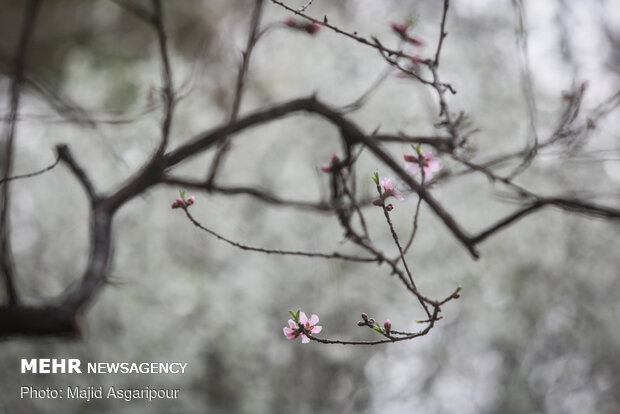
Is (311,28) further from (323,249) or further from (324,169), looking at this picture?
(323,249)

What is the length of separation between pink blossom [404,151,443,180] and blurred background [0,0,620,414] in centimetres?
165

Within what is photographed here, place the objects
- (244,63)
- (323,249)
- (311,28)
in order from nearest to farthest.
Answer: (244,63) < (311,28) < (323,249)

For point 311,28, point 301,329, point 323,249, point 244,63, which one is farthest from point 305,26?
point 323,249

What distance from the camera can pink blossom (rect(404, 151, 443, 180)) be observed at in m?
0.71

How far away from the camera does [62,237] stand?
99.9 inches

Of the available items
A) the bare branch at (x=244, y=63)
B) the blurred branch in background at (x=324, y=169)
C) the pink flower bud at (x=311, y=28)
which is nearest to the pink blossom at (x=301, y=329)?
the blurred branch in background at (x=324, y=169)

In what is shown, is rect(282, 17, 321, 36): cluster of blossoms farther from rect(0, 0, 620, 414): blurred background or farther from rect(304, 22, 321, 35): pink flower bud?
rect(0, 0, 620, 414): blurred background

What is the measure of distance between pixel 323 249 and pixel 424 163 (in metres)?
1.85

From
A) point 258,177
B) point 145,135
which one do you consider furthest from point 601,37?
point 145,135

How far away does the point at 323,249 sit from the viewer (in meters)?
2.52

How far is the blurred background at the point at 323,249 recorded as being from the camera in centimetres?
243

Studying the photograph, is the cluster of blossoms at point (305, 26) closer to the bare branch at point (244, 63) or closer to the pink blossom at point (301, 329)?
the bare branch at point (244, 63)

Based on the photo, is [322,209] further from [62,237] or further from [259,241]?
[62,237]

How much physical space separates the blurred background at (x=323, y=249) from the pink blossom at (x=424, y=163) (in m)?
1.65
